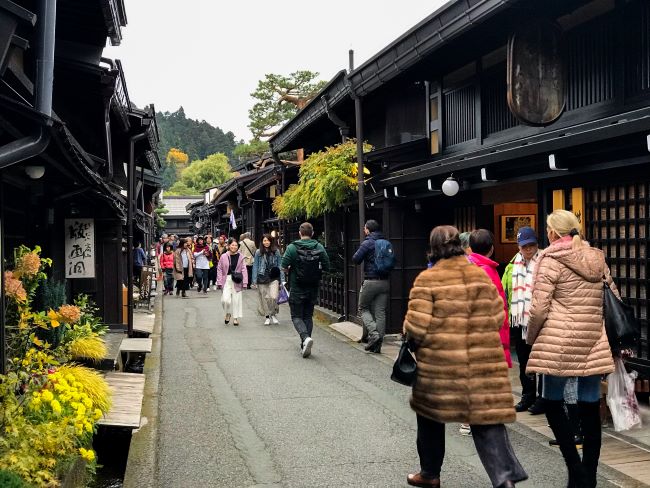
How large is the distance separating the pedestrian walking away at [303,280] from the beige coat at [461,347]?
6.68m

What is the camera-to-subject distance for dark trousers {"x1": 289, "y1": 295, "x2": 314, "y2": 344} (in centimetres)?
1153

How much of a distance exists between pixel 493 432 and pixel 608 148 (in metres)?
3.89

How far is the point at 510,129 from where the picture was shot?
1038cm

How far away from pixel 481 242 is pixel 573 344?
5.56 ft

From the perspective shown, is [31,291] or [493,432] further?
[31,291]

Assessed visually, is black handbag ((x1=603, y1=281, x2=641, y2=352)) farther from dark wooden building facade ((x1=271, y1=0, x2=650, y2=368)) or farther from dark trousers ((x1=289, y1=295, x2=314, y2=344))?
dark trousers ((x1=289, y1=295, x2=314, y2=344))

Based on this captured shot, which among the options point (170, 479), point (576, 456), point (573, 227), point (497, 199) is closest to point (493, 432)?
point (576, 456)

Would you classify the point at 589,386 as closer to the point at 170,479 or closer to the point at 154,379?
the point at 170,479

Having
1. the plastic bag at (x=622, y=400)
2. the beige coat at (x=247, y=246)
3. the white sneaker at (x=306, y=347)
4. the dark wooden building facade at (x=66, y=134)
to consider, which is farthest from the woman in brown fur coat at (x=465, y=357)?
the beige coat at (x=247, y=246)

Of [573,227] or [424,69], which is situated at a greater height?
[424,69]

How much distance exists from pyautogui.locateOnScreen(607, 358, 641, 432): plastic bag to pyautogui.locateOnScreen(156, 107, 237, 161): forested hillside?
106m

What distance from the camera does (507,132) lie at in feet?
34.3

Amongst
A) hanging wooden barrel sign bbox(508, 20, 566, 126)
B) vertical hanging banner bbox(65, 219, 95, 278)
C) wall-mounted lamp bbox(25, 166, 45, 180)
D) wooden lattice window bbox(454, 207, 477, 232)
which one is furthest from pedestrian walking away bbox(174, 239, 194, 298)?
wall-mounted lamp bbox(25, 166, 45, 180)

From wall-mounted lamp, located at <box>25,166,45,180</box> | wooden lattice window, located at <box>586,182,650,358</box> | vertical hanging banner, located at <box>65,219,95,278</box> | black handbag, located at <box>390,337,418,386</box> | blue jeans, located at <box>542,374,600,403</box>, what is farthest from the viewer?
vertical hanging banner, located at <box>65,219,95,278</box>
